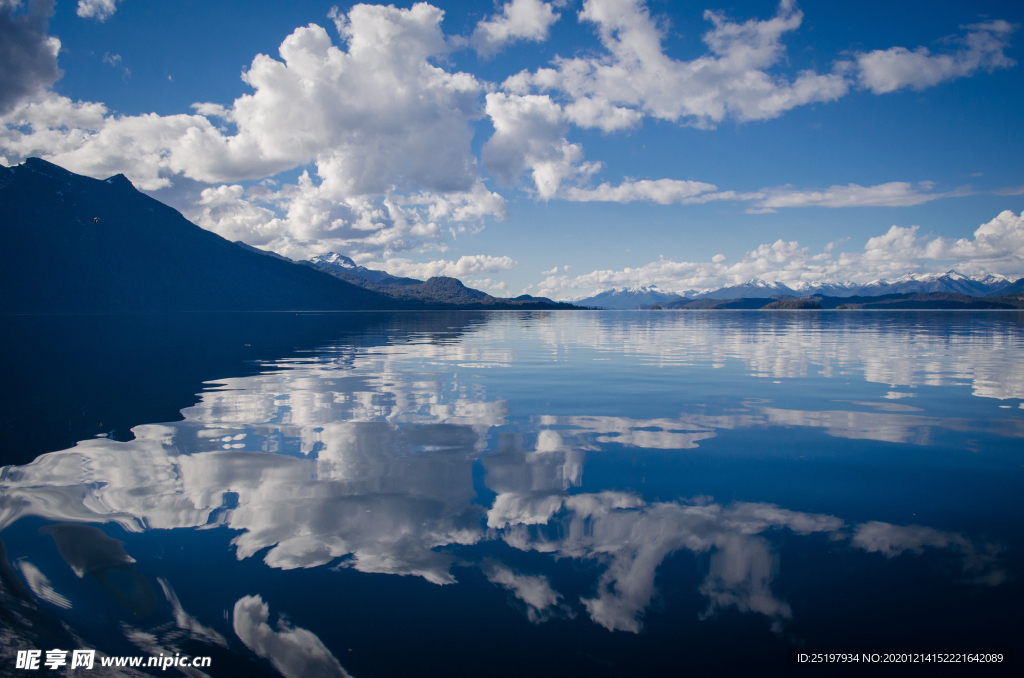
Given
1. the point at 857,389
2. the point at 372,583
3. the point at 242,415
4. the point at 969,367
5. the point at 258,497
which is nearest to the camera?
the point at 372,583

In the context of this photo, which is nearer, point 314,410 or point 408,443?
point 408,443

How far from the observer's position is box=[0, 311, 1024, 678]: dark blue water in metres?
7.03

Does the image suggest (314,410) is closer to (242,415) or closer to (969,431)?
(242,415)

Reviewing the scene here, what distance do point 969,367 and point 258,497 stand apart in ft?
141

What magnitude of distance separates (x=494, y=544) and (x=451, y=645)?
2622 millimetres

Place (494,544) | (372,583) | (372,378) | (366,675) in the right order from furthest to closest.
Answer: (372,378) < (494,544) < (372,583) < (366,675)

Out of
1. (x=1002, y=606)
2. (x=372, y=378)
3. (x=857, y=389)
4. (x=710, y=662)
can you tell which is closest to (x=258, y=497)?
(x=710, y=662)

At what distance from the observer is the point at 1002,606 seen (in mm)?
7574

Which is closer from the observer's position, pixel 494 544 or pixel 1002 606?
pixel 1002 606

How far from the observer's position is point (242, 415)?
20312 mm

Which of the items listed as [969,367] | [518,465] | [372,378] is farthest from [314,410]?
[969,367]

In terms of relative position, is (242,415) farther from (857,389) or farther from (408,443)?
(857,389)

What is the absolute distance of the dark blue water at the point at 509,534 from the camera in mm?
7027

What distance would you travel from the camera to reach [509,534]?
9.84 meters
